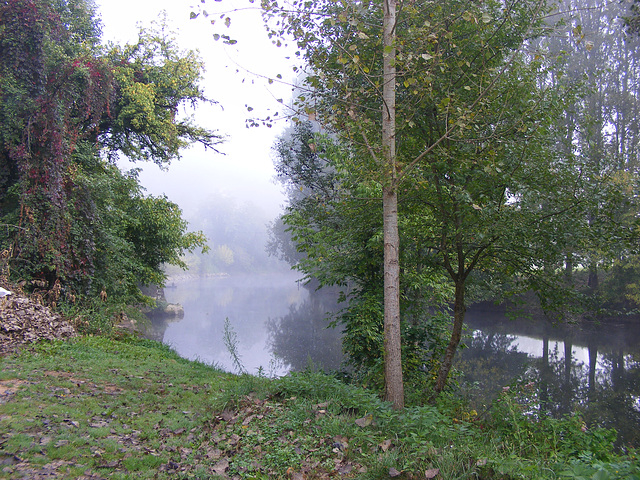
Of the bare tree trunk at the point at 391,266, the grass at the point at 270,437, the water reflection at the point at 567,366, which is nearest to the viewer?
the grass at the point at 270,437

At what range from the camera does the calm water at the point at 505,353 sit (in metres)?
9.26

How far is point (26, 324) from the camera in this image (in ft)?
24.3

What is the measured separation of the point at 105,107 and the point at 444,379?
1243 cm

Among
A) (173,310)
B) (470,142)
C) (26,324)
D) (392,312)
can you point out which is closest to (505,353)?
(470,142)

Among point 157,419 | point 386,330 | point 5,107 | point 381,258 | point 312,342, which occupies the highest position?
point 5,107

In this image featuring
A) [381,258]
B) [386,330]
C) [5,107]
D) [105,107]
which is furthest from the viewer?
[105,107]

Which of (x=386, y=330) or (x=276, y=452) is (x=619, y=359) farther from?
A: (x=276, y=452)

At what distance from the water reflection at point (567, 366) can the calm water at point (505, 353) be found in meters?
0.02

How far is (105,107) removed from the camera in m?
12.4

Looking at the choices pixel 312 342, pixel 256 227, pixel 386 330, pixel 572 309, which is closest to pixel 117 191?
pixel 312 342

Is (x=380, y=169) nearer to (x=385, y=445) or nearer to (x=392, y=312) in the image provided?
(x=392, y=312)

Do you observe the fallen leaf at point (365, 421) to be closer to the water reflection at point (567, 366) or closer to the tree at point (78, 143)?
the water reflection at point (567, 366)

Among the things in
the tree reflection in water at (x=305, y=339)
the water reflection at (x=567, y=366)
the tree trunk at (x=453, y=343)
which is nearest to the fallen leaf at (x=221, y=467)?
the tree trunk at (x=453, y=343)

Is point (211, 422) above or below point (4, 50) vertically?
below
